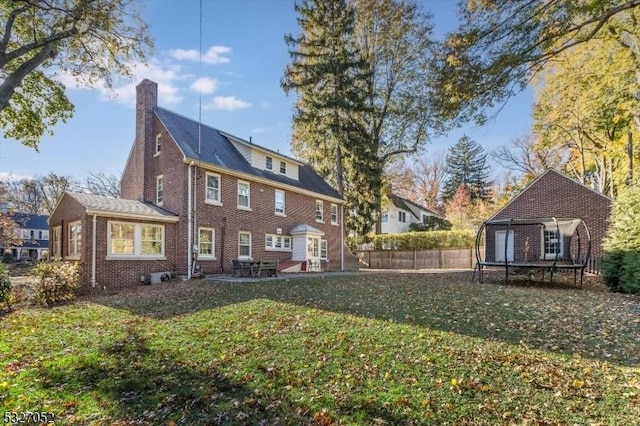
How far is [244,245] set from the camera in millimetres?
18094

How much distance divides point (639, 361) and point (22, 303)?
13913 mm

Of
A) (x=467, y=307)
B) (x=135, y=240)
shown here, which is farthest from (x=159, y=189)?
(x=467, y=307)

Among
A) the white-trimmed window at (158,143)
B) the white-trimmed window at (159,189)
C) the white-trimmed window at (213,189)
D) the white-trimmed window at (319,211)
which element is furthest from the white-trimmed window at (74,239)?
the white-trimmed window at (319,211)

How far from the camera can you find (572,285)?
12977 millimetres

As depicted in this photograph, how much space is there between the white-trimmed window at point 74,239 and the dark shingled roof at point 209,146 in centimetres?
530

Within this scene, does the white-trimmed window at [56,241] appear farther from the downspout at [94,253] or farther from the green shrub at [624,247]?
the green shrub at [624,247]

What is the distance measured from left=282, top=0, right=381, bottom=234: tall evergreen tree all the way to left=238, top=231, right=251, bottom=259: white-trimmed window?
36.2 ft

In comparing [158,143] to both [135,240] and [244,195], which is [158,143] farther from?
[135,240]

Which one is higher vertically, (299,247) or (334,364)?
(299,247)

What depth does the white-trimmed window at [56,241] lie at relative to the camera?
635 inches

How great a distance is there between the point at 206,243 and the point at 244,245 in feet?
7.47

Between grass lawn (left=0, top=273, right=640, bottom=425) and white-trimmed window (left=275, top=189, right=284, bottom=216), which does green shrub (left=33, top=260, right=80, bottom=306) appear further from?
white-trimmed window (left=275, top=189, right=284, bottom=216)

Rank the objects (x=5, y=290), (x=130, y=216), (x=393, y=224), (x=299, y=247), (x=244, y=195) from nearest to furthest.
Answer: (x=5, y=290) < (x=130, y=216) < (x=244, y=195) < (x=299, y=247) < (x=393, y=224)

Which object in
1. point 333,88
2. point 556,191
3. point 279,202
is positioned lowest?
point 279,202
